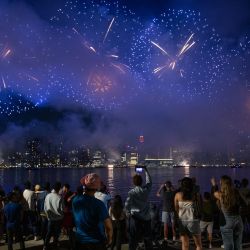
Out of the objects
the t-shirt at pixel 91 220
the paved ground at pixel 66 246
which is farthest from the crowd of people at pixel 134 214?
the paved ground at pixel 66 246

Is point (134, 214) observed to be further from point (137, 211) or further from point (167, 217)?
point (167, 217)

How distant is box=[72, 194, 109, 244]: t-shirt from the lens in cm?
604

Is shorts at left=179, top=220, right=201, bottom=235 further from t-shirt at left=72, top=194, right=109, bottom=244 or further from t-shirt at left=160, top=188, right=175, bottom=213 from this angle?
t-shirt at left=160, top=188, right=175, bottom=213

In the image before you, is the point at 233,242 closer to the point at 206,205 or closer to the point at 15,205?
the point at 206,205

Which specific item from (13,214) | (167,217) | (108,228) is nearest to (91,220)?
(108,228)

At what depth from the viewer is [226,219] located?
346 inches

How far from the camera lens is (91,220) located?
6.06 meters

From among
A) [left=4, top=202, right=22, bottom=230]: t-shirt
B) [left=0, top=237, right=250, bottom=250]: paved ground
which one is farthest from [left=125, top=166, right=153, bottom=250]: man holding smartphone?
[left=4, top=202, right=22, bottom=230]: t-shirt

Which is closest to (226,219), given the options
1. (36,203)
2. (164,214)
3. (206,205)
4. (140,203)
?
(140,203)

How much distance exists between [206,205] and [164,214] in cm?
148

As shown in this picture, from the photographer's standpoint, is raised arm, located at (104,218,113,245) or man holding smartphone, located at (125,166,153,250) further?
man holding smartphone, located at (125,166,153,250)

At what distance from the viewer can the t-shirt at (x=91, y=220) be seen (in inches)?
238

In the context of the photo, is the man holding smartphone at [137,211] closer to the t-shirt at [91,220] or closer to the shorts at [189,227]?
the shorts at [189,227]

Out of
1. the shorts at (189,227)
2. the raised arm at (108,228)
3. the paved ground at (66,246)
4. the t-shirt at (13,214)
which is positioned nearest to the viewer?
the raised arm at (108,228)
